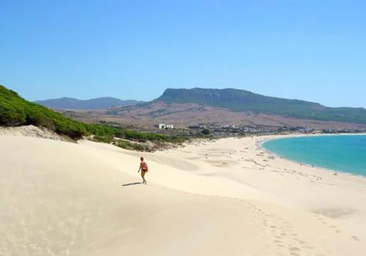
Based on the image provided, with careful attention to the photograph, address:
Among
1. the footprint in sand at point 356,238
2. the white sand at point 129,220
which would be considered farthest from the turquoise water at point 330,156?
the footprint in sand at point 356,238

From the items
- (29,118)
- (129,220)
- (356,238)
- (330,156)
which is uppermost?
(29,118)

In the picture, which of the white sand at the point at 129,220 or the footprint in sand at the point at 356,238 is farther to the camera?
the footprint in sand at the point at 356,238

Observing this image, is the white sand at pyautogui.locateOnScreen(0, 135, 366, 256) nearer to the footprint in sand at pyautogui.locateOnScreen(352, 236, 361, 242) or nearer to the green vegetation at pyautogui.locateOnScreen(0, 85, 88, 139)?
the footprint in sand at pyautogui.locateOnScreen(352, 236, 361, 242)

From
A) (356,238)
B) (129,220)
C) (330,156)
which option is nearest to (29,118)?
(129,220)

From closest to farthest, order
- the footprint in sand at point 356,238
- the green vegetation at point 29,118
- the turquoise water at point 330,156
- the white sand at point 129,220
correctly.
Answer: the white sand at point 129,220
the footprint in sand at point 356,238
the green vegetation at point 29,118
the turquoise water at point 330,156

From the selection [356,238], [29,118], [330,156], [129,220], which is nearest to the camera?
[356,238]

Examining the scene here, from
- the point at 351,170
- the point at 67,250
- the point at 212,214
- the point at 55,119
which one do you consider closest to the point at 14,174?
the point at 67,250

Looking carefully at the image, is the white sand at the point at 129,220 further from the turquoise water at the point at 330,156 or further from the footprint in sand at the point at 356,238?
the turquoise water at the point at 330,156

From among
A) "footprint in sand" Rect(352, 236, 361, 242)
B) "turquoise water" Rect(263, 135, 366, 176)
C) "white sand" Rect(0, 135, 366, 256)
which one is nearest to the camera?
"white sand" Rect(0, 135, 366, 256)

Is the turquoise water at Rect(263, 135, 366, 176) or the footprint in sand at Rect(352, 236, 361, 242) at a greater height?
the footprint in sand at Rect(352, 236, 361, 242)

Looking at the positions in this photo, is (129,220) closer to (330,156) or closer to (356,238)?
(356,238)

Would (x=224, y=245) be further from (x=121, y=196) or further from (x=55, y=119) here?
(x=55, y=119)

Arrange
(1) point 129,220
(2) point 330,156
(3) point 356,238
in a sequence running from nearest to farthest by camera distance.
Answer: (3) point 356,238 < (1) point 129,220 < (2) point 330,156

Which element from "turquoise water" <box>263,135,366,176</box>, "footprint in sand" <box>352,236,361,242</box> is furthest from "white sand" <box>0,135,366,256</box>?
"turquoise water" <box>263,135,366,176</box>
